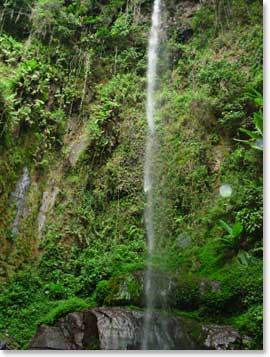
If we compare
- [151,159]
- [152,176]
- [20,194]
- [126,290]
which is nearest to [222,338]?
[126,290]

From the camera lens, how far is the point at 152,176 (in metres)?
5.39

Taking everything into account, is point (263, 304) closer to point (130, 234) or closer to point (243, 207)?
point (243, 207)

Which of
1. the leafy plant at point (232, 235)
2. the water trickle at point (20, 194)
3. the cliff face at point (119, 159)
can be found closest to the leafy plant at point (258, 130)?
the cliff face at point (119, 159)

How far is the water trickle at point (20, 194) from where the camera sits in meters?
4.92

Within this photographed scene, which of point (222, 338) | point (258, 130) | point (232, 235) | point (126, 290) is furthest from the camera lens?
point (258, 130)

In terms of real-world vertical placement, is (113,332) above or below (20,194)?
below

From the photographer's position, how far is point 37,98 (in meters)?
5.97

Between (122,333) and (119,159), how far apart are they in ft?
8.66

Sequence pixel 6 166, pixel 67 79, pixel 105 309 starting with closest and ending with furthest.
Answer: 1. pixel 105 309
2. pixel 6 166
3. pixel 67 79

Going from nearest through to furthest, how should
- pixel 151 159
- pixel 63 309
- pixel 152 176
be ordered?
1. pixel 63 309
2. pixel 152 176
3. pixel 151 159

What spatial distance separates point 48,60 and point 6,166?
231cm

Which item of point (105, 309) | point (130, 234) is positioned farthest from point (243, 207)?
point (105, 309)

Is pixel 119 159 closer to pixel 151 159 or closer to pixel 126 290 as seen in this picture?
pixel 151 159

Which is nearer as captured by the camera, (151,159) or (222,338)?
(222,338)
